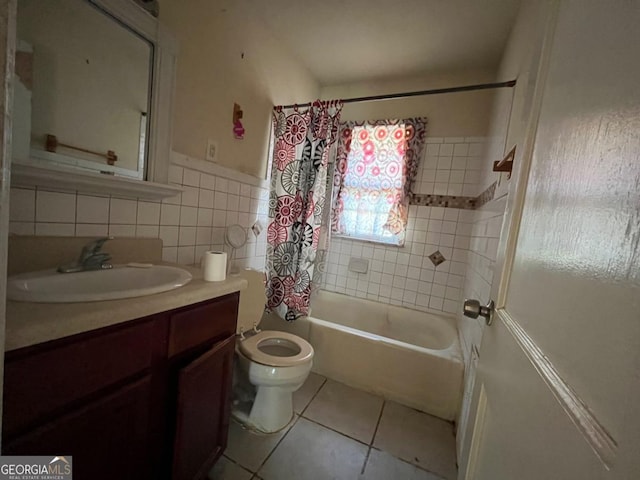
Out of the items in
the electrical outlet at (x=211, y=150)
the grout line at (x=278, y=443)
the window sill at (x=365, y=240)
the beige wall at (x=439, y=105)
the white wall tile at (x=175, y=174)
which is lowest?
the grout line at (x=278, y=443)

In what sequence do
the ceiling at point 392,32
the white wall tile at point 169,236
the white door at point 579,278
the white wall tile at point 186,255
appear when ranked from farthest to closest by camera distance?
the ceiling at point 392,32 < the white wall tile at point 186,255 < the white wall tile at point 169,236 < the white door at point 579,278

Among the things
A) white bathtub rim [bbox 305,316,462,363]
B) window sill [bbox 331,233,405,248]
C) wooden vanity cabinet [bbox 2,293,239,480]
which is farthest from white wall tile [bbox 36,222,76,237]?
window sill [bbox 331,233,405,248]

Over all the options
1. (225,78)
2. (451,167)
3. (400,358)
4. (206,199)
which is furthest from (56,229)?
(451,167)

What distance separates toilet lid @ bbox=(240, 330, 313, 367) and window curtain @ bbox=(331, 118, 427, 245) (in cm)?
122

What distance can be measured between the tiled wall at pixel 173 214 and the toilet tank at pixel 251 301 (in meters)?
0.34

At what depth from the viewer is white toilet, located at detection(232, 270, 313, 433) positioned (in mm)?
1316

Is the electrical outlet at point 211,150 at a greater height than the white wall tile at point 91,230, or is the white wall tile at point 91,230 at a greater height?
the electrical outlet at point 211,150

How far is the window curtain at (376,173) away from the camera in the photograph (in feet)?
7.31

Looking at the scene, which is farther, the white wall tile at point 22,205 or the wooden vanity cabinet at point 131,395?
the white wall tile at point 22,205

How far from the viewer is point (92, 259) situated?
A: 939 millimetres

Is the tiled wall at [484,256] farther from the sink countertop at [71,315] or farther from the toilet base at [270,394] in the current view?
the sink countertop at [71,315]

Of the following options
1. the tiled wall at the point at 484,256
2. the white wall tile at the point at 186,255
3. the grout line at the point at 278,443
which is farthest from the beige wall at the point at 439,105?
the grout line at the point at 278,443

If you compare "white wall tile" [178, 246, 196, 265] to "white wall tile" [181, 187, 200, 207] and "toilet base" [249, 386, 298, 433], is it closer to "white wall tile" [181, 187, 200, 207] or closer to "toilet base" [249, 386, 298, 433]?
"white wall tile" [181, 187, 200, 207]

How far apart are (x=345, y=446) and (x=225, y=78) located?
2.14 m
